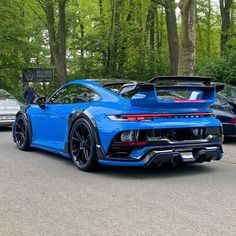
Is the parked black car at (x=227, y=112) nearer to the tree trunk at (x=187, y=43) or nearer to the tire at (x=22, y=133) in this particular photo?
the tree trunk at (x=187, y=43)

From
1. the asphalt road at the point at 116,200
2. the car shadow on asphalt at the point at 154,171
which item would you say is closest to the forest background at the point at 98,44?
the car shadow on asphalt at the point at 154,171

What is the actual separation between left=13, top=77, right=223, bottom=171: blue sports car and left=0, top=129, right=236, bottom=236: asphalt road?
12.3 inches

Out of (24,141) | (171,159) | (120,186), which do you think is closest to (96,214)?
(120,186)

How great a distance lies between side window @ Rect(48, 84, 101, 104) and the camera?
297 inches

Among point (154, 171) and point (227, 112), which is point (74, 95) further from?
point (227, 112)

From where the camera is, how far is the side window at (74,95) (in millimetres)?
7551

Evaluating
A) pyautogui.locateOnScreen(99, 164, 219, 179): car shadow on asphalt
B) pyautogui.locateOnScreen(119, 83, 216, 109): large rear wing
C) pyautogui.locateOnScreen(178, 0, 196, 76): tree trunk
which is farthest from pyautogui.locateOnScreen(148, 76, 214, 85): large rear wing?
pyautogui.locateOnScreen(178, 0, 196, 76): tree trunk

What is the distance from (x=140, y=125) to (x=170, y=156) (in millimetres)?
617

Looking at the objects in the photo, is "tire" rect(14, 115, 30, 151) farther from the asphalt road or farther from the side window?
the asphalt road

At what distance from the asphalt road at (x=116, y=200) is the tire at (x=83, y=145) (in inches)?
6.5

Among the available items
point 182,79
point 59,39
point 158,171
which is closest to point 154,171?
point 158,171

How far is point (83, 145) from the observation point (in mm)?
7266

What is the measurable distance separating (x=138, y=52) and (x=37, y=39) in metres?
6.18

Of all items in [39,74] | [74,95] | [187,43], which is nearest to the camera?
[74,95]
